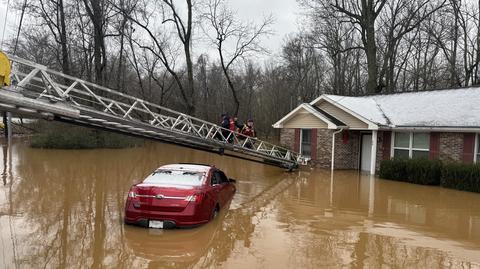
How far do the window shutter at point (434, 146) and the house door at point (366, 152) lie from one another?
11.7 feet

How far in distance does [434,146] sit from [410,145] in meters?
1.24

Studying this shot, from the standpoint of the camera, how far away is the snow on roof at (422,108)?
1709 centimetres

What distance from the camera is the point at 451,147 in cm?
1688

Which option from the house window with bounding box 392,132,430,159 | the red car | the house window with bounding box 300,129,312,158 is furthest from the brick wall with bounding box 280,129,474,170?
the red car

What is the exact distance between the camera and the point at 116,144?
3475 centimetres

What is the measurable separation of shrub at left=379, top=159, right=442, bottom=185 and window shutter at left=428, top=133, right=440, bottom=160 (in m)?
1.21

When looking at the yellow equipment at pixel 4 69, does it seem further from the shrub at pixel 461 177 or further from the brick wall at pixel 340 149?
the brick wall at pixel 340 149

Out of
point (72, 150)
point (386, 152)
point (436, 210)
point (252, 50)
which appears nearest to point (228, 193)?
point (436, 210)

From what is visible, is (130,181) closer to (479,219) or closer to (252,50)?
(479,219)

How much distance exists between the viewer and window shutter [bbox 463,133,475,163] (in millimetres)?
16141

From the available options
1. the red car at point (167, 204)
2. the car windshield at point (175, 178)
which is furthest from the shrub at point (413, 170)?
the red car at point (167, 204)

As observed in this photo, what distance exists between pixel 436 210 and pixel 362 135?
1006 cm

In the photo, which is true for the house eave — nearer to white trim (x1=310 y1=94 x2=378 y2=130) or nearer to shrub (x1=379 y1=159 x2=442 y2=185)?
white trim (x1=310 y1=94 x2=378 y2=130)

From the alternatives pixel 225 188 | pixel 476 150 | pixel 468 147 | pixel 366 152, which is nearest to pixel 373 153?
pixel 366 152
